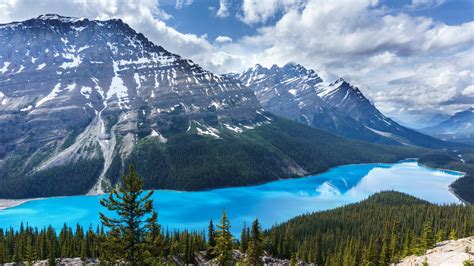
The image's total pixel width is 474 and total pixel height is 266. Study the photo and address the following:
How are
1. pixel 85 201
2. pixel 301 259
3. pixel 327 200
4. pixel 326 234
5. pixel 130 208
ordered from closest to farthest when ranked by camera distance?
pixel 130 208 → pixel 301 259 → pixel 326 234 → pixel 85 201 → pixel 327 200

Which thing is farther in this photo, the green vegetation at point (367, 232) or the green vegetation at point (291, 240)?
the green vegetation at point (367, 232)

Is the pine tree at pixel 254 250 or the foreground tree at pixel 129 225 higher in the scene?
the foreground tree at pixel 129 225

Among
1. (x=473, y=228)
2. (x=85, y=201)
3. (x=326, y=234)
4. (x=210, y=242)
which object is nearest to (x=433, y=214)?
(x=473, y=228)

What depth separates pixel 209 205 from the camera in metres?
176

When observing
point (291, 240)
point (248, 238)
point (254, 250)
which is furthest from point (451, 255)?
point (291, 240)

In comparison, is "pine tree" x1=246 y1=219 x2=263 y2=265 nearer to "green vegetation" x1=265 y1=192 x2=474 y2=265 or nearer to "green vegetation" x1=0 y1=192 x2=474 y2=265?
"green vegetation" x1=0 y1=192 x2=474 y2=265

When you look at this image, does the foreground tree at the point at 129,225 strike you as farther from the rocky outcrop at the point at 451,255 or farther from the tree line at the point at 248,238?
the rocky outcrop at the point at 451,255

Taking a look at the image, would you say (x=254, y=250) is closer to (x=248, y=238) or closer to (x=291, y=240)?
(x=248, y=238)

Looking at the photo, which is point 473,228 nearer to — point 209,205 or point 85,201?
point 209,205

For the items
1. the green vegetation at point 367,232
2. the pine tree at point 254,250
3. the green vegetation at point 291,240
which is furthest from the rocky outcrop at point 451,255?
the pine tree at point 254,250

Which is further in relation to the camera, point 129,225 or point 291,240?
point 291,240

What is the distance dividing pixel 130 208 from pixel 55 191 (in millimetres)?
201772

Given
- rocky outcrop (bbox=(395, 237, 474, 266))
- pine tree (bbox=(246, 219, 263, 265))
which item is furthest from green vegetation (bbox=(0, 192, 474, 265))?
rocky outcrop (bbox=(395, 237, 474, 266))

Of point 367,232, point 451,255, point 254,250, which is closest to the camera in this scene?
point 254,250
